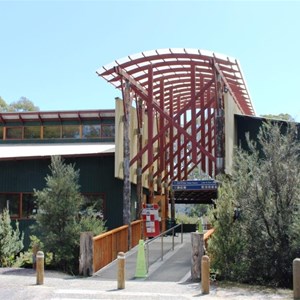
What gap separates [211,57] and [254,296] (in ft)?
40.4

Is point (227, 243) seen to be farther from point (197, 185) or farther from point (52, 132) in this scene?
point (52, 132)

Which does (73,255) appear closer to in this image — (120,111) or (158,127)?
(120,111)

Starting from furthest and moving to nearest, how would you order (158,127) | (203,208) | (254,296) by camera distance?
(203,208) → (158,127) → (254,296)

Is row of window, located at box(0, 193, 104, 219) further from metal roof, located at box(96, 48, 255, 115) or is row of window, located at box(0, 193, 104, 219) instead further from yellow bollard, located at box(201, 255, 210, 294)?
yellow bollard, located at box(201, 255, 210, 294)

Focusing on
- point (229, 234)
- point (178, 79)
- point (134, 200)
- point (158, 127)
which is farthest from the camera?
point (158, 127)

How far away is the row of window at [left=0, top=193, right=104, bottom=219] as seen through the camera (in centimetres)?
2331

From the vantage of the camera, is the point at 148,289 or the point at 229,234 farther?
the point at 229,234

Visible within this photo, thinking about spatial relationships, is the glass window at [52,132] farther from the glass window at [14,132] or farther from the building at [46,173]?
the building at [46,173]

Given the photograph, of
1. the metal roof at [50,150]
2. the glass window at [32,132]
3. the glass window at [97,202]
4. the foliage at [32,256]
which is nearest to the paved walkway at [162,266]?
A: the foliage at [32,256]

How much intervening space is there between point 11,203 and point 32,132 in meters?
6.79

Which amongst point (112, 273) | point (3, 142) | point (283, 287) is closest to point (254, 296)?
point (283, 287)

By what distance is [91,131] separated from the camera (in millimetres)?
28875

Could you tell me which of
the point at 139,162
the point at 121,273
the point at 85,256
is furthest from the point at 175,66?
the point at 121,273

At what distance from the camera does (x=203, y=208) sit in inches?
2514
